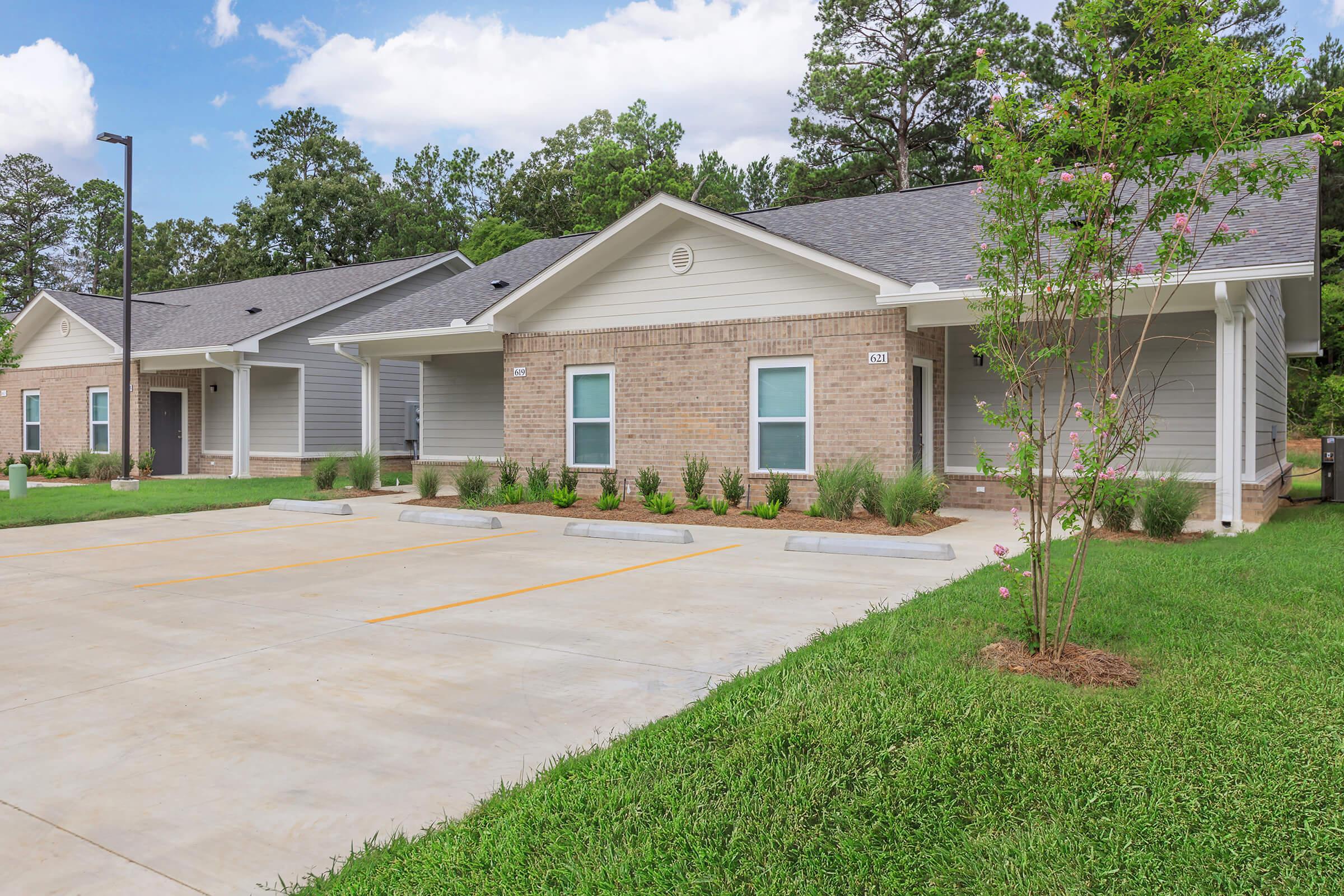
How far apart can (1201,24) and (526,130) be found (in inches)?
1868

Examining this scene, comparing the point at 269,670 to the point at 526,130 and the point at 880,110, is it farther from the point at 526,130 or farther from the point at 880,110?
the point at 526,130

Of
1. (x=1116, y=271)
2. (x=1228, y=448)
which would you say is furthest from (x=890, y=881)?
(x=1228, y=448)

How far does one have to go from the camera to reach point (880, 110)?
36562 mm

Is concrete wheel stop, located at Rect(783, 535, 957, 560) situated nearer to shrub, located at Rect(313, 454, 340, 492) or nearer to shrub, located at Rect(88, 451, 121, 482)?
shrub, located at Rect(313, 454, 340, 492)

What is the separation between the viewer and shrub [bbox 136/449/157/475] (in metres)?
22.5

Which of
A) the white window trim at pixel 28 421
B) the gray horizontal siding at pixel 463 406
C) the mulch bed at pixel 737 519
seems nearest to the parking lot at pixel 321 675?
the mulch bed at pixel 737 519

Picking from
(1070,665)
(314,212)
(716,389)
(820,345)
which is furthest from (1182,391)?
(314,212)

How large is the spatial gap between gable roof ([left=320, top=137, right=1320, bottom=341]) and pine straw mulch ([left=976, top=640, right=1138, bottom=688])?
4.93m

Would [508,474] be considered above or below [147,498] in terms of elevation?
above

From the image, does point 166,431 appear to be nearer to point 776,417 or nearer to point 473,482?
point 473,482

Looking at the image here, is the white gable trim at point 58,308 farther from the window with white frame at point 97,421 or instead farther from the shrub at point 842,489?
the shrub at point 842,489

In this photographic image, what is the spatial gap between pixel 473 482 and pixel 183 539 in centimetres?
487

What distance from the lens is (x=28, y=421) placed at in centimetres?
2641

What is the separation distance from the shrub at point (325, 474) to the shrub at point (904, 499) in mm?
10981
